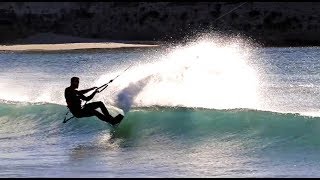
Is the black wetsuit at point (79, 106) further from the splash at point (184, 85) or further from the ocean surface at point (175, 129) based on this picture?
the splash at point (184, 85)

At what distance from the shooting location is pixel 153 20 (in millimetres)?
68062

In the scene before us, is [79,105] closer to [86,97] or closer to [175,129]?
[86,97]

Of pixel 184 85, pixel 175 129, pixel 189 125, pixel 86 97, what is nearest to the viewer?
pixel 86 97

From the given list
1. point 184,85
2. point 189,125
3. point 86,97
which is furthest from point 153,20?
point 86,97

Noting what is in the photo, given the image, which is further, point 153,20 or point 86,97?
point 153,20

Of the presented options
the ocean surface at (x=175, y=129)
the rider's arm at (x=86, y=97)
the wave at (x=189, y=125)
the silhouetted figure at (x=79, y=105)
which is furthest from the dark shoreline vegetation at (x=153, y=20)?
the rider's arm at (x=86, y=97)

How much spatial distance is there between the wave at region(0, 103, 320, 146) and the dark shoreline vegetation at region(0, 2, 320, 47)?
46.5 m

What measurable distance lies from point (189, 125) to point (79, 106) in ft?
6.98

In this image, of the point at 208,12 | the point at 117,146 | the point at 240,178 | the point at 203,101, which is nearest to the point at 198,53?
the point at 203,101

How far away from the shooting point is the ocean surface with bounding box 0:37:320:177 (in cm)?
1138

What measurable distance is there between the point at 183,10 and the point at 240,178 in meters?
58.3

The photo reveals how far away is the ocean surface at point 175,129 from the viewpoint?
37.3 ft

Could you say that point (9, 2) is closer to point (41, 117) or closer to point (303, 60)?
point (303, 60)

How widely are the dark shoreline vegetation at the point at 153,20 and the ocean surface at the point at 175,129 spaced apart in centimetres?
4155
